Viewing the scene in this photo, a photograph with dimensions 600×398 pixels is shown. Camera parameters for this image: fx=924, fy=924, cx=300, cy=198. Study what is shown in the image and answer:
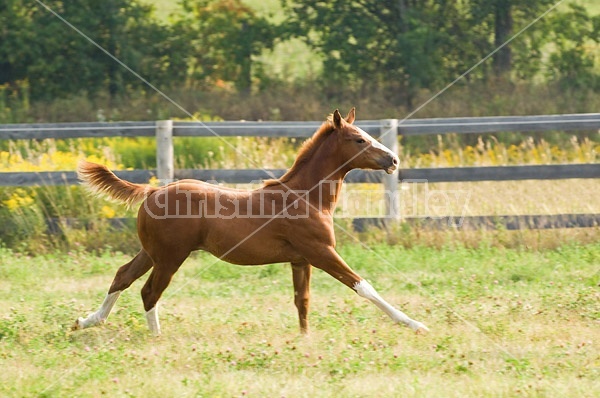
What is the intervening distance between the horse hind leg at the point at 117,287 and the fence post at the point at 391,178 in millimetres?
3806

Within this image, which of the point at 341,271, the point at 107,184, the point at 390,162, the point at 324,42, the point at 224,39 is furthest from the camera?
the point at 224,39

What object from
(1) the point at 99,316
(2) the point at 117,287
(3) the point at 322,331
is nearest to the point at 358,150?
(3) the point at 322,331

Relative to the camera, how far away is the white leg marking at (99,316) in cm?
716

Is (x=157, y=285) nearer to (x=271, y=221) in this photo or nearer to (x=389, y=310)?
(x=271, y=221)

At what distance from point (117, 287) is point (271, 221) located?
4.47ft

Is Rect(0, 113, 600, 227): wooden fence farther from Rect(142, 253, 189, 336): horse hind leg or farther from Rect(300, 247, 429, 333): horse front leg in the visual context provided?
Rect(300, 247, 429, 333): horse front leg

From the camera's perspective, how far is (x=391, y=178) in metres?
10.4

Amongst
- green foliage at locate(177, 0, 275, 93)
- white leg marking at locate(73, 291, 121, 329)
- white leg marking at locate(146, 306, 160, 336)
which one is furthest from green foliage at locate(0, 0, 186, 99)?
white leg marking at locate(146, 306, 160, 336)

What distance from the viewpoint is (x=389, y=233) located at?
1030 centimetres

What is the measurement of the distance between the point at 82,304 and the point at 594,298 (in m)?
4.39

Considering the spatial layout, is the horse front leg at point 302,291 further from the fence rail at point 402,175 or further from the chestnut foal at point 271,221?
the fence rail at point 402,175

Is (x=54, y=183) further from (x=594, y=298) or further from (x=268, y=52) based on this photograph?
(x=268, y=52)

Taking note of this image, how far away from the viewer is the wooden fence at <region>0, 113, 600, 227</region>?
10.2m

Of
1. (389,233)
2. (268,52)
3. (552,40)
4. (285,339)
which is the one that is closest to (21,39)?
(268,52)
